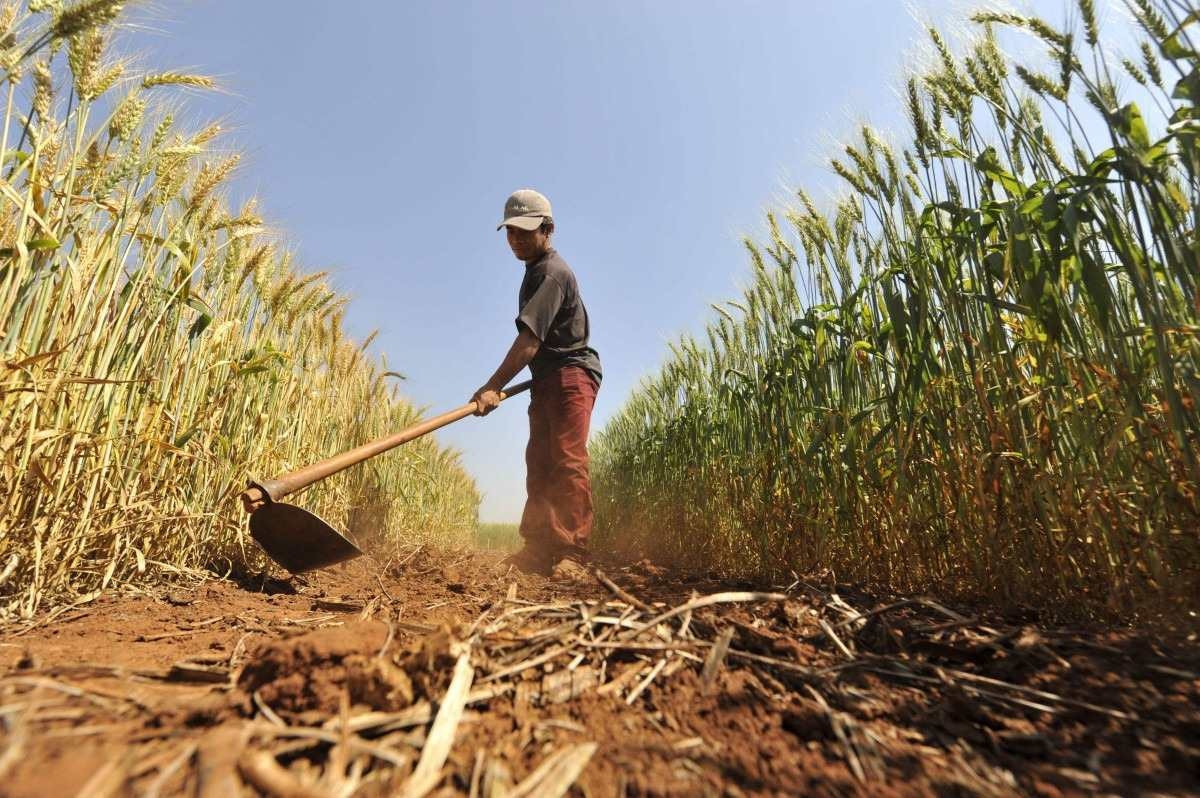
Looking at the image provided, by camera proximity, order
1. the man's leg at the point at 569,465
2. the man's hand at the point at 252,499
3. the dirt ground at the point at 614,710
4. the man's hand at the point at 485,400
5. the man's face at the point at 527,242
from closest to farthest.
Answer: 1. the dirt ground at the point at 614,710
2. the man's hand at the point at 252,499
3. the man's hand at the point at 485,400
4. the man's leg at the point at 569,465
5. the man's face at the point at 527,242

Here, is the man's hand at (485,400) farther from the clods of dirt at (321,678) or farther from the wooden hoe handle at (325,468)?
the clods of dirt at (321,678)

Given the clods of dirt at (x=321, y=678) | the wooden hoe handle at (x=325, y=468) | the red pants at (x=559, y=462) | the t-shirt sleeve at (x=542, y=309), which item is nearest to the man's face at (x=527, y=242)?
the t-shirt sleeve at (x=542, y=309)

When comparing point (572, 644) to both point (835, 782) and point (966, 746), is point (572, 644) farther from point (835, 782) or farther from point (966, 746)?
point (966, 746)

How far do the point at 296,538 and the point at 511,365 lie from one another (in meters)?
1.60

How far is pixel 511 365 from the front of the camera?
139 inches

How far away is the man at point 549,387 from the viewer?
3.53m

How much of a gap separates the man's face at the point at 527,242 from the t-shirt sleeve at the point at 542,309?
0.34m

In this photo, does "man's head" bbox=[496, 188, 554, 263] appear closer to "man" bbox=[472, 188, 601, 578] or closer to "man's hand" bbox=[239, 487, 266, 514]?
"man" bbox=[472, 188, 601, 578]

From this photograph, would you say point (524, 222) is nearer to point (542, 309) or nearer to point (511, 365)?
point (542, 309)

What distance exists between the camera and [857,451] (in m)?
2.49

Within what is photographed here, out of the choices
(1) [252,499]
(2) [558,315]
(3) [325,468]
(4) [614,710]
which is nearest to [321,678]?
(4) [614,710]

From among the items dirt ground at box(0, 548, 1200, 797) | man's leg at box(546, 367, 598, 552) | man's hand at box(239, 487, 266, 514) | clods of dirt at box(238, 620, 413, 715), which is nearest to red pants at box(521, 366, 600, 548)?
man's leg at box(546, 367, 598, 552)

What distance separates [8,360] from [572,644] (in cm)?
180

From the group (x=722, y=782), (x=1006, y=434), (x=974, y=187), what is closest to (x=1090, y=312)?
(x=1006, y=434)
